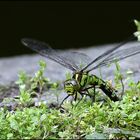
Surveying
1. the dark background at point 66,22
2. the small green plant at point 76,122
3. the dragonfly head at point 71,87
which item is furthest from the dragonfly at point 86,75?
the dark background at point 66,22

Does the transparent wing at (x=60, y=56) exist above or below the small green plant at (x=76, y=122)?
above

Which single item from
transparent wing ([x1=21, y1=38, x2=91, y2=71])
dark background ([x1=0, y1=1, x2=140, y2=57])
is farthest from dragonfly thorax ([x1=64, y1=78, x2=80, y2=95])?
dark background ([x1=0, y1=1, x2=140, y2=57])

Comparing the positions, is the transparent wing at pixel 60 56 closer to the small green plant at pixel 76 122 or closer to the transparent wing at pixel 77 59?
the transparent wing at pixel 77 59

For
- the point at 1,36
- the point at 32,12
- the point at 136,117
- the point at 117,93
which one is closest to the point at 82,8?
the point at 32,12

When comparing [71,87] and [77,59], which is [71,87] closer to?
[71,87]

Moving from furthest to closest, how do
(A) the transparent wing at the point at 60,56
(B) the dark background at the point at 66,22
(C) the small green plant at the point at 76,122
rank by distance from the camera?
(B) the dark background at the point at 66,22, (A) the transparent wing at the point at 60,56, (C) the small green plant at the point at 76,122

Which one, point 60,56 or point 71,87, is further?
point 60,56

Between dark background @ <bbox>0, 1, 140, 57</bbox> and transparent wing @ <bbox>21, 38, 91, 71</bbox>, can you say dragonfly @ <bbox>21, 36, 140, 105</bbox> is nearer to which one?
transparent wing @ <bbox>21, 38, 91, 71</bbox>

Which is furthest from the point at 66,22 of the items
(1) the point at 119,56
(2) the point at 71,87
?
(2) the point at 71,87
